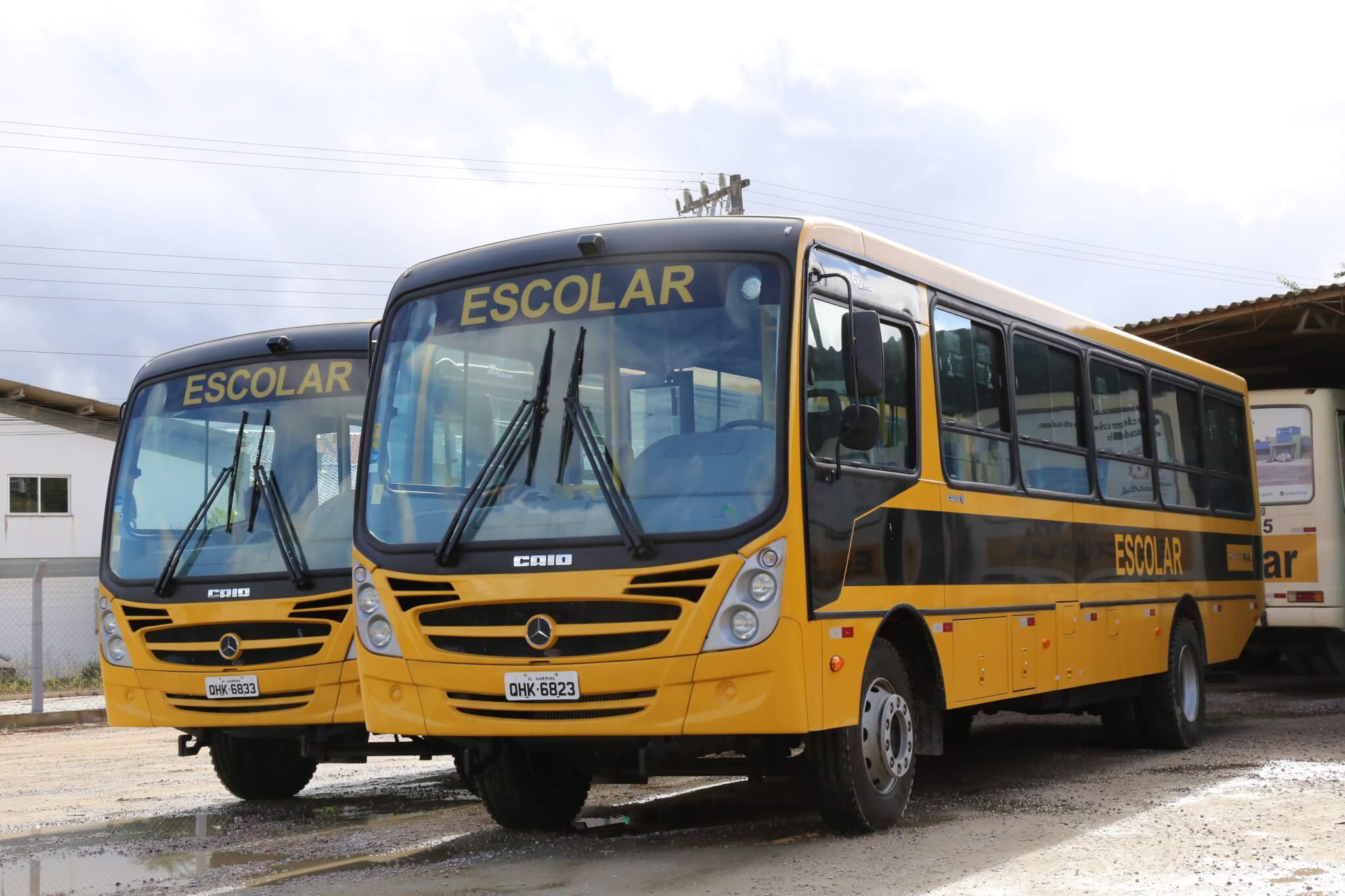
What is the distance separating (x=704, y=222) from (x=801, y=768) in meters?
2.65

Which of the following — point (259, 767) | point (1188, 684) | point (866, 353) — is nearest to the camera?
point (866, 353)

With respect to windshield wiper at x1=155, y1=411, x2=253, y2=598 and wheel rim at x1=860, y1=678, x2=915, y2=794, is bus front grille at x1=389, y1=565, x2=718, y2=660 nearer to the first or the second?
wheel rim at x1=860, y1=678, x2=915, y2=794

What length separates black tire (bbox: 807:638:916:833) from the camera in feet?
23.9

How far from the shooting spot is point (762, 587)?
22.1ft

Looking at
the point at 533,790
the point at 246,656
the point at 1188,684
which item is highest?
the point at 246,656

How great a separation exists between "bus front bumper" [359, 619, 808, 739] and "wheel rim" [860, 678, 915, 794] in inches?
30.7

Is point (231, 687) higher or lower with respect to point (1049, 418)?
lower

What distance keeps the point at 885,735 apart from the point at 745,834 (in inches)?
38.9

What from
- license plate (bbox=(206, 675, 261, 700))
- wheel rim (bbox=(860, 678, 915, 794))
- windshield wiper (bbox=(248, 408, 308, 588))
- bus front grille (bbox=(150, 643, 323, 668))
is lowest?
wheel rim (bbox=(860, 678, 915, 794))

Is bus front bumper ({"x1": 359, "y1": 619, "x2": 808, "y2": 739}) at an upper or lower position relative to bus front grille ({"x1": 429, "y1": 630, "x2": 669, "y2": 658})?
lower

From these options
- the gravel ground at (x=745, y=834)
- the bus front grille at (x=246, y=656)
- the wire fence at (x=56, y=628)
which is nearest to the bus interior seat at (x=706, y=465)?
the gravel ground at (x=745, y=834)

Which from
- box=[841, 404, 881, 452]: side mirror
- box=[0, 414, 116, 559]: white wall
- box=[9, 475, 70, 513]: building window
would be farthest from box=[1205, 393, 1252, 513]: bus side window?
box=[9, 475, 70, 513]: building window

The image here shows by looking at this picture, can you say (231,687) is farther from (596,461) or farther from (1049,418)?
(1049,418)

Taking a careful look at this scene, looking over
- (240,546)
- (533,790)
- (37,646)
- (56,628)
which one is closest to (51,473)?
(56,628)
